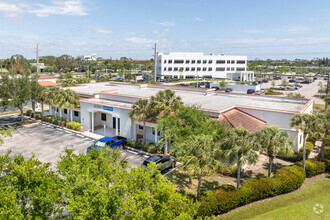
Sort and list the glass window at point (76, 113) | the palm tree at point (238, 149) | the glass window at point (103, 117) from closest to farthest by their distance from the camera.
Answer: the palm tree at point (238, 149), the glass window at point (103, 117), the glass window at point (76, 113)

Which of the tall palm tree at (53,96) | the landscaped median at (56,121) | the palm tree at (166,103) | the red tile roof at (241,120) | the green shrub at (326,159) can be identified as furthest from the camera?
the tall palm tree at (53,96)

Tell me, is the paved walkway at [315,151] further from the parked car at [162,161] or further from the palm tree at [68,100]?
the palm tree at [68,100]

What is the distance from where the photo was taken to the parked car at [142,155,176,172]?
2443 cm

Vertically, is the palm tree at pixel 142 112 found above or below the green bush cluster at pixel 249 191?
above

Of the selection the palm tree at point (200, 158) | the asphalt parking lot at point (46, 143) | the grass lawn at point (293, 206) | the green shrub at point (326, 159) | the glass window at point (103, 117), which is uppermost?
the palm tree at point (200, 158)

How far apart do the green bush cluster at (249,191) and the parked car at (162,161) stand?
261 inches

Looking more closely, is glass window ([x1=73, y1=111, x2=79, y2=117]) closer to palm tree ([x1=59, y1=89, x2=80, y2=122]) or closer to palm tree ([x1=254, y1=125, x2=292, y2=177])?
palm tree ([x1=59, y1=89, x2=80, y2=122])

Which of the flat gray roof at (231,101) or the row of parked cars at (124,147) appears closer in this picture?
the row of parked cars at (124,147)

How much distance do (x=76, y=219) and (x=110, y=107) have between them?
26324 millimetres

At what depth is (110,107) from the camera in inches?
1396

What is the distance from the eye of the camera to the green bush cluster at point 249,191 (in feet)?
59.6

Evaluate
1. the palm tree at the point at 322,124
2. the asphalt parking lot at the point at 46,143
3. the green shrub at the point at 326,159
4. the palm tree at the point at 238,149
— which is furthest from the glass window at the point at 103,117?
the green shrub at the point at 326,159

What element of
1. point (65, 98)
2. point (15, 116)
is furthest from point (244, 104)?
Answer: point (15, 116)

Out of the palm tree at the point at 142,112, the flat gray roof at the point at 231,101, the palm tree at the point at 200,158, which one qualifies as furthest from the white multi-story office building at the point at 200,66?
the palm tree at the point at 200,158
